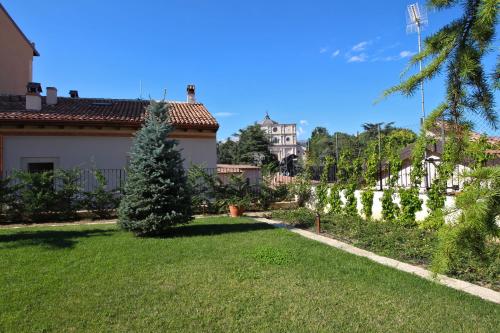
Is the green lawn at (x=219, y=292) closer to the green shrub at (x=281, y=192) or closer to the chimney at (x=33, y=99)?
the green shrub at (x=281, y=192)

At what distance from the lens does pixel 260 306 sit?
4.17 m

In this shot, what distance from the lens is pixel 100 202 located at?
41.5 feet

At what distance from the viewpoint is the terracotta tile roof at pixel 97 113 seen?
47.8ft

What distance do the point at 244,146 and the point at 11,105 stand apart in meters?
44.0

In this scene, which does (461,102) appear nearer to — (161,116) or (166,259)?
(166,259)

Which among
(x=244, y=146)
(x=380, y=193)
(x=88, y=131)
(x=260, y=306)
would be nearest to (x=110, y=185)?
(x=88, y=131)

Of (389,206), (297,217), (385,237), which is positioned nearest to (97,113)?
(297,217)

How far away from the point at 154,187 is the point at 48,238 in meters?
2.83

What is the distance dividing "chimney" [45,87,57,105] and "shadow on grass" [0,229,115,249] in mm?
10084

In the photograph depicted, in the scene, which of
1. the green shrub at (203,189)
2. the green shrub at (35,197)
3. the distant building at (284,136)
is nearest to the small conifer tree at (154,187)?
the green shrub at (203,189)

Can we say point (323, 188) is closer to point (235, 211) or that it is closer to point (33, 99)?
point (235, 211)

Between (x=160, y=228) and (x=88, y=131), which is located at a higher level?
(x=88, y=131)

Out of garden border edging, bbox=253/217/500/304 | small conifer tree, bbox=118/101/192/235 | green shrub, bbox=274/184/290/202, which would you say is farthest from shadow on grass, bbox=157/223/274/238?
green shrub, bbox=274/184/290/202

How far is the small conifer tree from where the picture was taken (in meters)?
8.74
